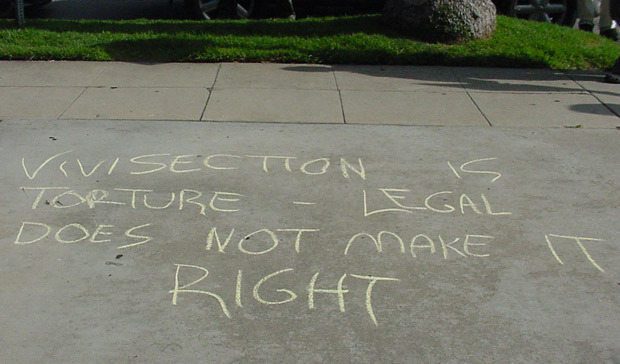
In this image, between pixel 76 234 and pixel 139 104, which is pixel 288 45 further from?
pixel 76 234

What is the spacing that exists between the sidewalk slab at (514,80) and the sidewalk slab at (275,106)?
5.51ft

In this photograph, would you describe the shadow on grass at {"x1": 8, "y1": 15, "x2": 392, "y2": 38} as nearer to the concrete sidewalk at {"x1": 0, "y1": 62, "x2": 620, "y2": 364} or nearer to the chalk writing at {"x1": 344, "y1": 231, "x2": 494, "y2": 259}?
the concrete sidewalk at {"x1": 0, "y1": 62, "x2": 620, "y2": 364}

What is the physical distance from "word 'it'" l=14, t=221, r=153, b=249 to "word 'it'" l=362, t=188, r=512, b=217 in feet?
5.00

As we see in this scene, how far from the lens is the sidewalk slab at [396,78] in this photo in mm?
7770

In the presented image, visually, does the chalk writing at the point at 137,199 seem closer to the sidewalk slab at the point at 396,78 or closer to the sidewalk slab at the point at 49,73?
the sidewalk slab at the point at 49,73

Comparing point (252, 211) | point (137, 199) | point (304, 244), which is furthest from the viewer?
point (137, 199)

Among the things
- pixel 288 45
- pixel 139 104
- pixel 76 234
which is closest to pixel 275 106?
pixel 139 104

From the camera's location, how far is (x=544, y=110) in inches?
280

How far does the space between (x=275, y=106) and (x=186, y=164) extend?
1666mm

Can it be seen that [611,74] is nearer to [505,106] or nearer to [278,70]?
[505,106]

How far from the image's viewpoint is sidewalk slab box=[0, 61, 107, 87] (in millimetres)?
7598

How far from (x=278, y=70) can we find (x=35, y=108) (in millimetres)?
2760

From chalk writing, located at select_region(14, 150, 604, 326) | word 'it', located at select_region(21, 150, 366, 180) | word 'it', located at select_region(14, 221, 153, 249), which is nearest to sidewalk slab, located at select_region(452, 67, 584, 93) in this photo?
chalk writing, located at select_region(14, 150, 604, 326)

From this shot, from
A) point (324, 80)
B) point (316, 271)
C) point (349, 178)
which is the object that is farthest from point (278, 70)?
point (316, 271)
